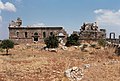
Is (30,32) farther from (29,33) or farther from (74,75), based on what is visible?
(74,75)

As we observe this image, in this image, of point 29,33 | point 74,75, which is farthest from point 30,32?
point 74,75

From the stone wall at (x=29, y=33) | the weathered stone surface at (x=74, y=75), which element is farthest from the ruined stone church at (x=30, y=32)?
the weathered stone surface at (x=74, y=75)

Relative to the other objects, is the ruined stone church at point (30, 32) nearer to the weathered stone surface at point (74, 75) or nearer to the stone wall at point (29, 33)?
the stone wall at point (29, 33)

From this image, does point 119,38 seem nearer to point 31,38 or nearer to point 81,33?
point 81,33

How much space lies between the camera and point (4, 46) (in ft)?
147

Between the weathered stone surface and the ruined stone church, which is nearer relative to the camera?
the weathered stone surface

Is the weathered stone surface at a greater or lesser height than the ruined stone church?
lesser

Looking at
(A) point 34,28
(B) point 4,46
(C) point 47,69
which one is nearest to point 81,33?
(A) point 34,28

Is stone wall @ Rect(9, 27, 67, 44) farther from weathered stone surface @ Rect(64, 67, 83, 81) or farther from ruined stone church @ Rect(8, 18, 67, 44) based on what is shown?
weathered stone surface @ Rect(64, 67, 83, 81)

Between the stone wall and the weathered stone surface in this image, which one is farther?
the stone wall

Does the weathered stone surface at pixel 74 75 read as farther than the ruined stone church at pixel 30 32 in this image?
No

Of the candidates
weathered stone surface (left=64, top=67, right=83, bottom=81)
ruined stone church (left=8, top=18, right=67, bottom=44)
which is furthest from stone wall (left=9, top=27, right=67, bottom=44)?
weathered stone surface (left=64, top=67, right=83, bottom=81)

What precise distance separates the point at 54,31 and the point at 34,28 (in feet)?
17.8

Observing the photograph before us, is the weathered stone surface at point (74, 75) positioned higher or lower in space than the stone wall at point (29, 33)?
lower
